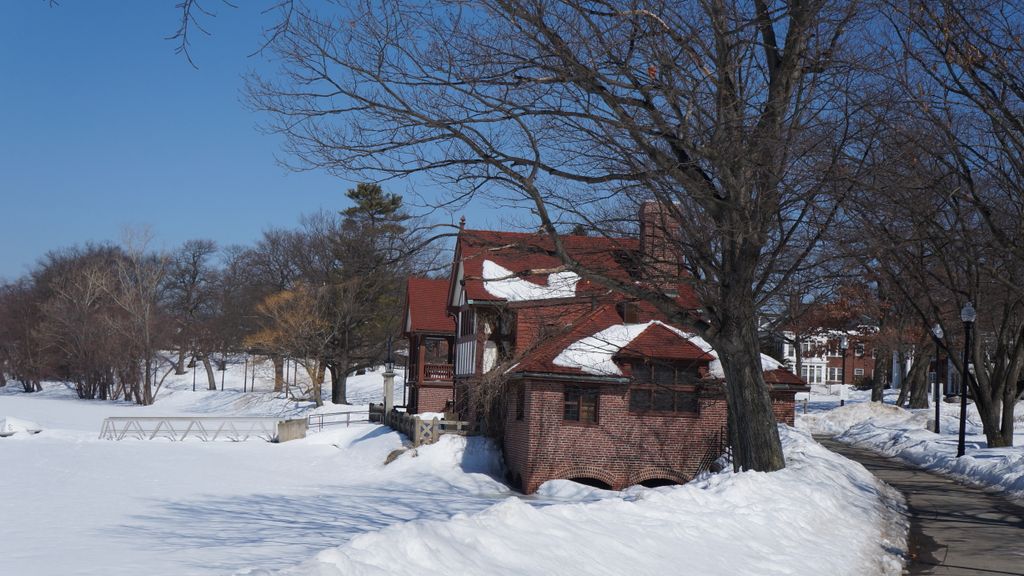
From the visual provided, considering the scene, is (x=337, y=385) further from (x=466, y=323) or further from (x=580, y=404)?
(x=580, y=404)

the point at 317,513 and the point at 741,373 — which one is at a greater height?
the point at 741,373

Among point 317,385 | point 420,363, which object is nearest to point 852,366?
point 317,385

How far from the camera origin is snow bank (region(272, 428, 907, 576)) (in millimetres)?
7840

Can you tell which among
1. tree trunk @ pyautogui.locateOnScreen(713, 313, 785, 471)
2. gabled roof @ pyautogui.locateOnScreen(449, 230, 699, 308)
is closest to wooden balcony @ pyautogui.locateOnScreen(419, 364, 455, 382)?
gabled roof @ pyautogui.locateOnScreen(449, 230, 699, 308)

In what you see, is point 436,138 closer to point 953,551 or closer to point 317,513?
point 953,551

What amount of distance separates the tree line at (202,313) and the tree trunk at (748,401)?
2269cm

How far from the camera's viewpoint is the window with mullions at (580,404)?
31.6 m

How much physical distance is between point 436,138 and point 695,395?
2138cm

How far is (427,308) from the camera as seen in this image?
47.1 meters

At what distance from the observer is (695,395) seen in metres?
32.3

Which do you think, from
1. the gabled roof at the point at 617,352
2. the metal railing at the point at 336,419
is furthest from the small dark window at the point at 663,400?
the metal railing at the point at 336,419

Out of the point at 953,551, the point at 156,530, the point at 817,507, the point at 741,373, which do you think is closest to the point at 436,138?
the point at 741,373

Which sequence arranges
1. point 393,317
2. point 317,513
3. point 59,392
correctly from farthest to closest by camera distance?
point 59,392, point 393,317, point 317,513

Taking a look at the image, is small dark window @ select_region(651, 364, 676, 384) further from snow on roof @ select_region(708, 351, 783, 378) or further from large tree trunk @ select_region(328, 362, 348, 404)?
large tree trunk @ select_region(328, 362, 348, 404)
